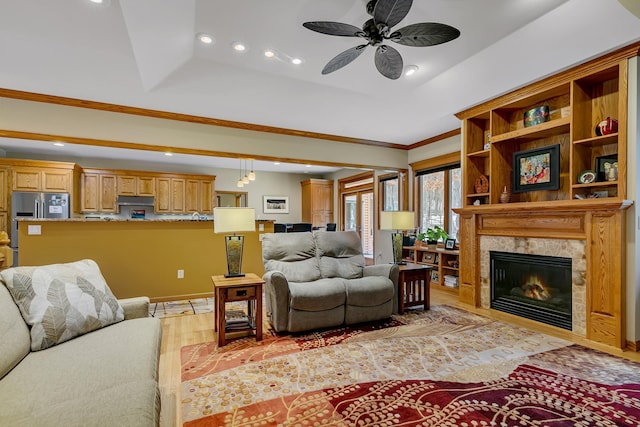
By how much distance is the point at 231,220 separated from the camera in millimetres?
3248

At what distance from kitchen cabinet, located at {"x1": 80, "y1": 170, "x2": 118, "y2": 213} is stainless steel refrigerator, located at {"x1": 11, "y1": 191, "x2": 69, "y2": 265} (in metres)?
0.63

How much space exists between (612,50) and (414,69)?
66.1 inches

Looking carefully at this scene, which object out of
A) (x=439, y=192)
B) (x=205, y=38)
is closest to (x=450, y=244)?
(x=439, y=192)

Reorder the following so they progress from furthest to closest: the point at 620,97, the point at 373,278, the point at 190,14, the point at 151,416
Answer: the point at 373,278 < the point at 620,97 < the point at 190,14 < the point at 151,416

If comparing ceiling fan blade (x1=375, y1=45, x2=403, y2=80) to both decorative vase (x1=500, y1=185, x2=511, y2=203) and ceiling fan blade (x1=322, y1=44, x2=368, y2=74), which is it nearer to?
ceiling fan blade (x1=322, y1=44, x2=368, y2=74)

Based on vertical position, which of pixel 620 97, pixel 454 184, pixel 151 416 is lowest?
pixel 151 416

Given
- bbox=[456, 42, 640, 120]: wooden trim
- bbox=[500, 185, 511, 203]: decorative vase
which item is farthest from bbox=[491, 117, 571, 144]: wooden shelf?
bbox=[500, 185, 511, 203]: decorative vase

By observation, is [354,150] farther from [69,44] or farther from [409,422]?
[409,422]

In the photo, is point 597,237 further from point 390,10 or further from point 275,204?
point 275,204

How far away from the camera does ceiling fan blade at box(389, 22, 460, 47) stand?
2049 mm

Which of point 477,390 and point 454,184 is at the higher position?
point 454,184

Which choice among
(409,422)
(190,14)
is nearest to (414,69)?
(190,14)

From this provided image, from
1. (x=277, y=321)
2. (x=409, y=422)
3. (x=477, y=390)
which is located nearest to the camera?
(x=409, y=422)

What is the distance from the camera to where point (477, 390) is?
2.18 m
